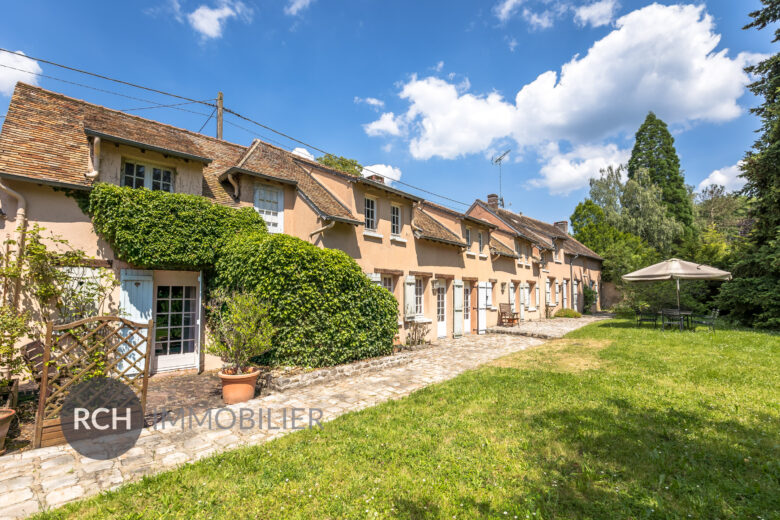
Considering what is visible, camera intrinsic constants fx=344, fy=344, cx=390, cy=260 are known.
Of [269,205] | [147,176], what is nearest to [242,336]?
[269,205]

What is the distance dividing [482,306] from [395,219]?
6.30 m

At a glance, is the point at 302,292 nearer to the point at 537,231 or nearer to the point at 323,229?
the point at 323,229

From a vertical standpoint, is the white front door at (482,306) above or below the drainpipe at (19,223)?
below

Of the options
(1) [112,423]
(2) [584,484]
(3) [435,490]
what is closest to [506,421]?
(2) [584,484]

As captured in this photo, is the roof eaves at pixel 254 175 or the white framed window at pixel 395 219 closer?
the roof eaves at pixel 254 175

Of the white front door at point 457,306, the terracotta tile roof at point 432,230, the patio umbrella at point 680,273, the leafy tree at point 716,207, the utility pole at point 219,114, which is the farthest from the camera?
the leafy tree at point 716,207

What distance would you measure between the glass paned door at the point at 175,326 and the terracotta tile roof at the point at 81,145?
8.39ft

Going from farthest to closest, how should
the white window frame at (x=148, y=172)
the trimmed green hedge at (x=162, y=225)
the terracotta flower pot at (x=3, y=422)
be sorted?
1. the white window frame at (x=148, y=172)
2. the trimmed green hedge at (x=162, y=225)
3. the terracotta flower pot at (x=3, y=422)

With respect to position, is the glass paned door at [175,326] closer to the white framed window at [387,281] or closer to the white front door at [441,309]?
the white framed window at [387,281]

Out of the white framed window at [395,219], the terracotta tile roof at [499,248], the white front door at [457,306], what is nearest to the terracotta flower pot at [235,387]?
the white framed window at [395,219]

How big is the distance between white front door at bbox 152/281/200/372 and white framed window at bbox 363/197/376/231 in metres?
5.33

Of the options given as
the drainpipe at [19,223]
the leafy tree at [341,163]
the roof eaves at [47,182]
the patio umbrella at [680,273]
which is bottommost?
the patio umbrella at [680,273]

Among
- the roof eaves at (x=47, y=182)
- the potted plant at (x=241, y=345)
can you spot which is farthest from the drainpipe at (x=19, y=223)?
the potted plant at (x=241, y=345)

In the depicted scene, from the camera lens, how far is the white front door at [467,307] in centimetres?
1535
